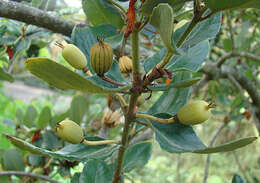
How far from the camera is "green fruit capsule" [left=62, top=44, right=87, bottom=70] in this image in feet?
1.13

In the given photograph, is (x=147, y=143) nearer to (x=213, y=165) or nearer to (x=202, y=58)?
(x=202, y=58)

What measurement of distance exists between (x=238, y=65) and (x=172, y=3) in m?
1.08

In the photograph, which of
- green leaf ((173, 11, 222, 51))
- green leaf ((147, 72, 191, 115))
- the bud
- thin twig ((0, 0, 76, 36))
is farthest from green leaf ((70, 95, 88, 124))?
green leaf ((173, 11, 222, 51))

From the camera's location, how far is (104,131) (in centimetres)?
74

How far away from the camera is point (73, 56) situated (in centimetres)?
35

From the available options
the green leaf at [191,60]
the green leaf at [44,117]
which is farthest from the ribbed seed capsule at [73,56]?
the green leaf at [44,117]

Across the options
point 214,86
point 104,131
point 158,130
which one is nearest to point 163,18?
point 158,130

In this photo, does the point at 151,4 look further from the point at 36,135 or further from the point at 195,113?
the point at 36,135

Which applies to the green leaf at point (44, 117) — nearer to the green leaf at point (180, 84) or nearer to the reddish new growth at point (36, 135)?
the reddish new growth at point (36, 135)

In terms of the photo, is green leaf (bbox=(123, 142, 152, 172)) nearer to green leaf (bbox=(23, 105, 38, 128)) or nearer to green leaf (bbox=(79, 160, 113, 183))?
green leaf (bbox=(79, 160, 113, 183))

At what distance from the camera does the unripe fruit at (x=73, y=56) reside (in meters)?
0.35

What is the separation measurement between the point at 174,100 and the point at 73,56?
0.19 metres

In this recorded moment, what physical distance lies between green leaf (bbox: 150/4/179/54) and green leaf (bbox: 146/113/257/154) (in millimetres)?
121

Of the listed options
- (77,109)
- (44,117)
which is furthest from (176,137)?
Answer: (44,117)
